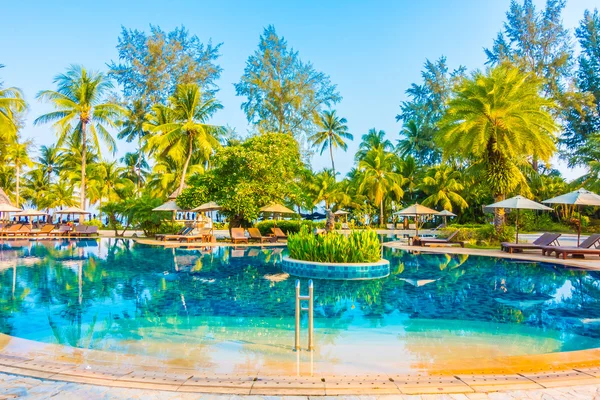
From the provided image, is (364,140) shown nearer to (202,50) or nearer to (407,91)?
(407,91)

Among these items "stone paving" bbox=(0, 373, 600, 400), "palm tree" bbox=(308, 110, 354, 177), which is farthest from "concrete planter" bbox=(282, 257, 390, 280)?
"palm tree" bbox=(308, 110, 354, 177)

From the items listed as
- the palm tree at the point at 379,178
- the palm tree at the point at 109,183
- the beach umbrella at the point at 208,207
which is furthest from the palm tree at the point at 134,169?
the beach umbrella at the point at 208,207

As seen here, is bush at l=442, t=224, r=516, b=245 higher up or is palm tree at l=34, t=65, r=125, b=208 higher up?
palm tree at l=34, t=65, r=125, b=208

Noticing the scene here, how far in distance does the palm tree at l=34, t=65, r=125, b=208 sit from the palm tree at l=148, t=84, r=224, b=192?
3.87 metres

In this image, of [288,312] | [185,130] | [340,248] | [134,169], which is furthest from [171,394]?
[134,169]

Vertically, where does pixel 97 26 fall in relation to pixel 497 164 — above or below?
above

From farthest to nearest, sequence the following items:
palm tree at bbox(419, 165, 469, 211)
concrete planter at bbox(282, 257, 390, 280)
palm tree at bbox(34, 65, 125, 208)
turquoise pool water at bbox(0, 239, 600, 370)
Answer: palm tree at bbox(419, 165, 469, 211) → palm tree at bbox(34, 65, 125, 208) → concrete planter at bbox(282, 257, 390, 280) → turquoise pool water at bbox(0, 239, 600, 370)

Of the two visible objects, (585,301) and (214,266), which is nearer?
(585,301)

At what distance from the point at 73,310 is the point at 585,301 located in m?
9.40

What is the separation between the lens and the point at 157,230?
86.9ft

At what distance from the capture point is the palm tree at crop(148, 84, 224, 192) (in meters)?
27.4

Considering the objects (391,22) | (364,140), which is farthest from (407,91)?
(391,22)

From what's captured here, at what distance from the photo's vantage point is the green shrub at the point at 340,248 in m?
11.1

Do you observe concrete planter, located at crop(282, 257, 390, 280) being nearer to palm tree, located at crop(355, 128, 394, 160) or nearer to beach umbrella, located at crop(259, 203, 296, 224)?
beach umbrella, located at crop(259, 203, 296, 224)
